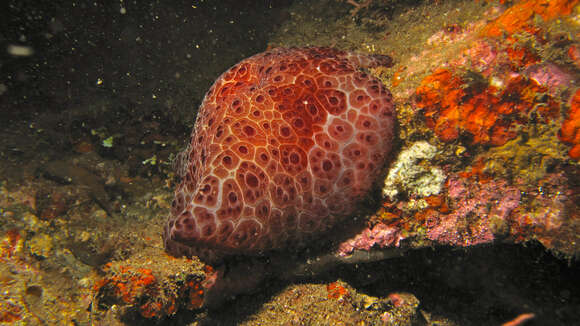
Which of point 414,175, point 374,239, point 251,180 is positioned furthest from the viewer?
point 374,239

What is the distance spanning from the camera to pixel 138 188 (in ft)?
19.2

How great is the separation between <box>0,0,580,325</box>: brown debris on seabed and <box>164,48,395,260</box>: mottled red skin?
1.52 ft

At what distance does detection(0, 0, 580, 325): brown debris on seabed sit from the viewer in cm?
298

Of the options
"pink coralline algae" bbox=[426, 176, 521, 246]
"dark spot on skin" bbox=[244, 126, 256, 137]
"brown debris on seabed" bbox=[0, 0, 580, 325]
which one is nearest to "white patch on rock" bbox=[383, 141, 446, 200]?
"brown debris on seabed" bbox=[0, 0, 580, 325]

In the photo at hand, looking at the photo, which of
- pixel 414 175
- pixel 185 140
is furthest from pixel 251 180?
pixel 185 140

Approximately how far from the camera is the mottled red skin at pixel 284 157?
2912 mm

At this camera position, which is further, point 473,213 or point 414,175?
point 414,175

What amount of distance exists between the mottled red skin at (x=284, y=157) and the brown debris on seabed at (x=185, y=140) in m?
0.46

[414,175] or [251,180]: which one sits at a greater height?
[251,180]

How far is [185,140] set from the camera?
6.25 metres

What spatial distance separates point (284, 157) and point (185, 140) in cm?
389

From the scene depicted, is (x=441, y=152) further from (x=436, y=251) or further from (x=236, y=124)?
(x=236, y=124)

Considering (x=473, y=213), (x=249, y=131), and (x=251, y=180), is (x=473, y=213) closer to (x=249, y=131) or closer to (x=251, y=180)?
(x=251, y=180)

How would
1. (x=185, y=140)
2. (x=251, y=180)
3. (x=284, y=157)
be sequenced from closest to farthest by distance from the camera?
(x=251, y=180)
(x=284, y=157)
(x=185, y=140)
